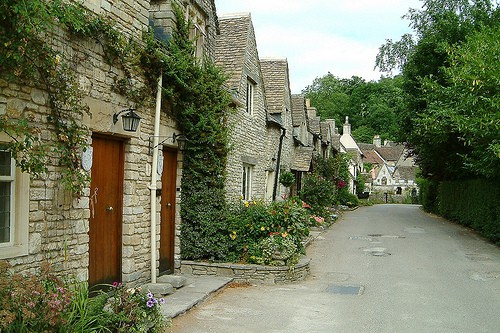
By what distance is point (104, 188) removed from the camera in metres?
8.06

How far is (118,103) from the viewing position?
8141 mm

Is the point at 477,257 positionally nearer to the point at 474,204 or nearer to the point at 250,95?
the point at 474,204

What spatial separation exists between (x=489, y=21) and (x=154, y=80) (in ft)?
58.0

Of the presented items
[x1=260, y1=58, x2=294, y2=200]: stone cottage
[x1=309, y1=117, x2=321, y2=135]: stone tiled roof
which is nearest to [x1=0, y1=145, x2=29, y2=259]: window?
[x1=260, y1=58, x2=294, y2=200]: stone cottage

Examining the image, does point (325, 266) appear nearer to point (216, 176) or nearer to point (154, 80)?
point (216, 176)

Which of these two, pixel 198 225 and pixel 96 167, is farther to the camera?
pixel 198 225

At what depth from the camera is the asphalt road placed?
24.5 ft

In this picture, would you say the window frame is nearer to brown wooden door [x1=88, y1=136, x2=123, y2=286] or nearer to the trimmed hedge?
brown wooden door [x1=88, y1=136, x2=123, y2=286]

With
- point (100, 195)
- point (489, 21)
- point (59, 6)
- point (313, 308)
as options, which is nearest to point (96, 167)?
→ point (100, 195)

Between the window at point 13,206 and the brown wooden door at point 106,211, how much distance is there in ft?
5.25

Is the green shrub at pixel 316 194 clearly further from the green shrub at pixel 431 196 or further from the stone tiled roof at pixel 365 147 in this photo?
the stone tiled roof at pixel 365 147

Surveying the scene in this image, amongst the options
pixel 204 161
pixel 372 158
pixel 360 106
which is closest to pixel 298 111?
pixel 204 161

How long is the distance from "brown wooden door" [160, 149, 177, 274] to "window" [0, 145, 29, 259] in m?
4.28

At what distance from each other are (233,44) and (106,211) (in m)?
9.47
